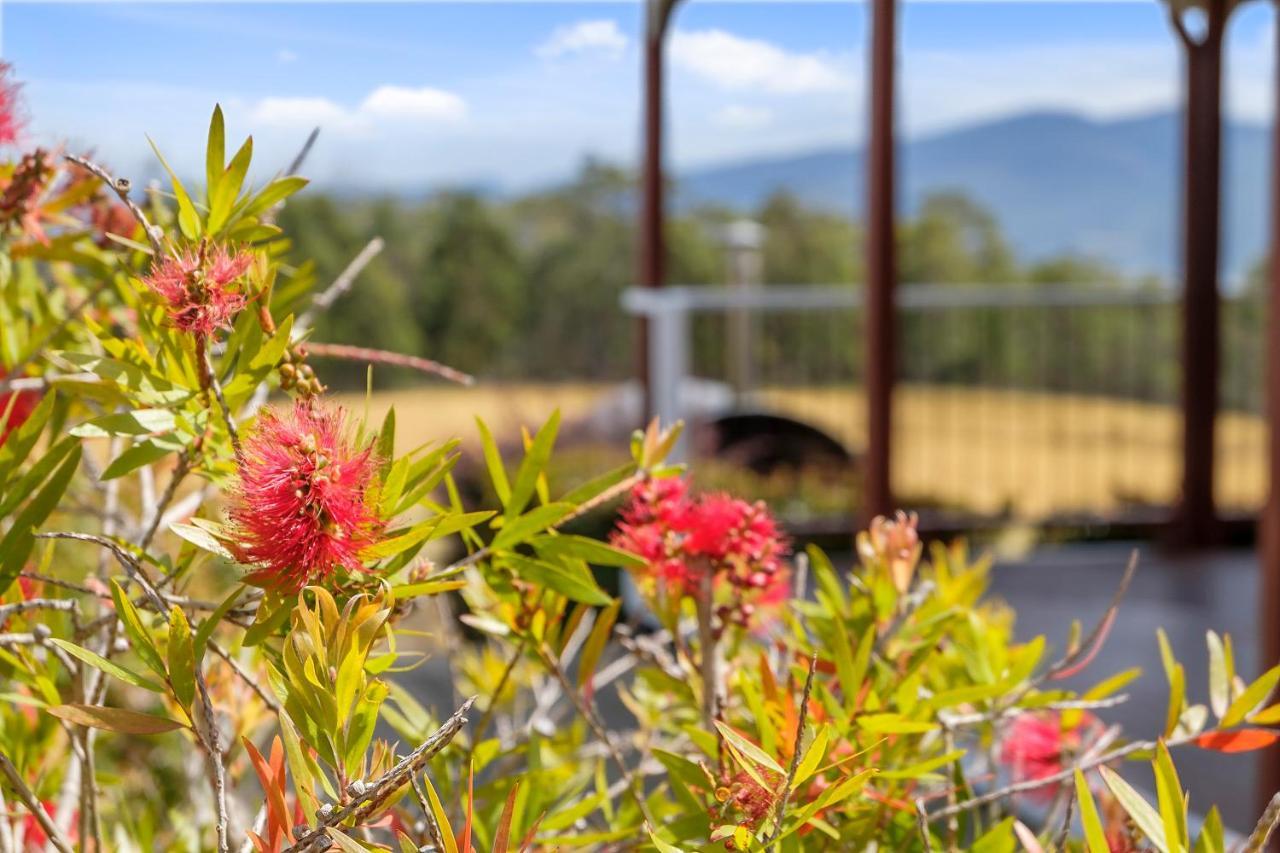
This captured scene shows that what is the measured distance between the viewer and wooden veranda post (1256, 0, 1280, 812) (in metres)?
Result: 1.63

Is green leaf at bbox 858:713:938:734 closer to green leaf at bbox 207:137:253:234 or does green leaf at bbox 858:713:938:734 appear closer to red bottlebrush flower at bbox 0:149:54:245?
green leaf at bbox 207:137:253:234

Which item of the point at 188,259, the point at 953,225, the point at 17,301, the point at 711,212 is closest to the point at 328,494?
the point at 188,259

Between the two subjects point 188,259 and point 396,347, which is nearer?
point 188,259

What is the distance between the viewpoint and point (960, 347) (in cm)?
704

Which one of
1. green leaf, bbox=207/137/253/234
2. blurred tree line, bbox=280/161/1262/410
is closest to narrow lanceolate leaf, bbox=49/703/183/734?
green leaf, bbox=207/137/253/234

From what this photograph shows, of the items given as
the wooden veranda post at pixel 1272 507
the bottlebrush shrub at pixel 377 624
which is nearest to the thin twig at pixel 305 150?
the bottlebrush shrub at pixel 377 624

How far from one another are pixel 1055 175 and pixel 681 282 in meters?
5.93

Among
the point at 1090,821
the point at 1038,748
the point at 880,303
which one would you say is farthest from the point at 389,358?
the point at 880,303

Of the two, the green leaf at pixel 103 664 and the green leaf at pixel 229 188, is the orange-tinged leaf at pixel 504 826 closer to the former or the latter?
the green leaf at pixel 103 664

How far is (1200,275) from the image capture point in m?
4.39

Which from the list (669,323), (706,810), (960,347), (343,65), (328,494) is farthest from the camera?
(960,347)

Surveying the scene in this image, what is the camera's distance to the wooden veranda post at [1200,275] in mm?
4309

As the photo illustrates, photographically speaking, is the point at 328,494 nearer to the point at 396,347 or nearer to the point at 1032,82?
the point at 396,347

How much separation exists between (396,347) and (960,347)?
11.0ft
